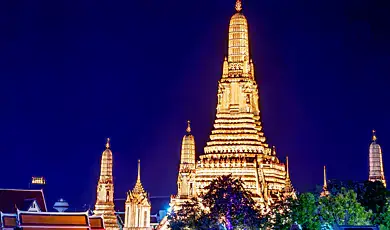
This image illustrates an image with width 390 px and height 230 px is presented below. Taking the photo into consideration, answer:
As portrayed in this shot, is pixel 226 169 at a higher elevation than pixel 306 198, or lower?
higher

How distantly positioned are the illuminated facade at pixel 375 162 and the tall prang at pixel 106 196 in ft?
52.3

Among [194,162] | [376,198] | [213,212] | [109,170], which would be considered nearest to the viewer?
[213,212]

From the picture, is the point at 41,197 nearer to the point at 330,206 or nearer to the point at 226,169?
the point at 226,169

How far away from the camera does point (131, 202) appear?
172 feet

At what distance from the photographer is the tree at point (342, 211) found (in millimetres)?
32312

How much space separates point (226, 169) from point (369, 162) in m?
12.5

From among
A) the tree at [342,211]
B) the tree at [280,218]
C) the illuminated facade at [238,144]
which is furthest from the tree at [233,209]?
the illuminated facade at [238,144]

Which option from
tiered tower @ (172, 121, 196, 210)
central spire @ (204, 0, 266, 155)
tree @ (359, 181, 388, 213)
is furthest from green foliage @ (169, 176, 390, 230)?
central spire @ (204, 0, 266, 155)

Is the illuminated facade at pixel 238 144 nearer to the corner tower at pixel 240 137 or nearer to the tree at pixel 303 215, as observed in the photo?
the corner tower at pixel 240 137

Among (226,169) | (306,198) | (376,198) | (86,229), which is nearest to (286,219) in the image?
(306,198)

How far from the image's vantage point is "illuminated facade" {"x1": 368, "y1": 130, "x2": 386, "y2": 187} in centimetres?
5647

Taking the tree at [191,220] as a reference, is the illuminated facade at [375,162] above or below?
above

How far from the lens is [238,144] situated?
165 feet

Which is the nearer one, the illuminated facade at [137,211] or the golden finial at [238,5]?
the illuminated facade at [137,211]
